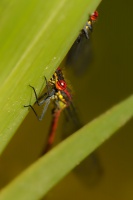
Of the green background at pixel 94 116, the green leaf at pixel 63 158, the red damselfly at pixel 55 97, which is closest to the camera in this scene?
the green leaf at pixel 63 158

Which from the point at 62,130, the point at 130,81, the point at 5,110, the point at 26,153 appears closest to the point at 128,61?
the point at 130,81

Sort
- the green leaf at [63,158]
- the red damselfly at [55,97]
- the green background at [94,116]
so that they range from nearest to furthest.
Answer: the green leaf at [63,158], the red damselfly at [55,97], the green background at [94,116]

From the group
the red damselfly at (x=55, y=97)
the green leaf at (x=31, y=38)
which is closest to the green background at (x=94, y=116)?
the red damselfly at (x=55, y=97)

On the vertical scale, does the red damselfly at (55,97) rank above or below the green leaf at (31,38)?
below

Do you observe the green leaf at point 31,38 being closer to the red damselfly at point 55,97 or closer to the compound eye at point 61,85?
the red damselfly at point 55,97

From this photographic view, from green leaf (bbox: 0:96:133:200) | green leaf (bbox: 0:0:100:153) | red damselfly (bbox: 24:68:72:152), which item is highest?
green leaf (bbox: 0:0:100:153)

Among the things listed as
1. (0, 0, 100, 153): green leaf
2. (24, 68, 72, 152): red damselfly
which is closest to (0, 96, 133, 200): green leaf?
(0, 0, 100, 153): green leaf

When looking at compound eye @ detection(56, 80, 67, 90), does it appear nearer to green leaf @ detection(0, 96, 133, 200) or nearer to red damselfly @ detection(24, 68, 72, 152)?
red damselfly @ detection(24, 68, 72, 152)
